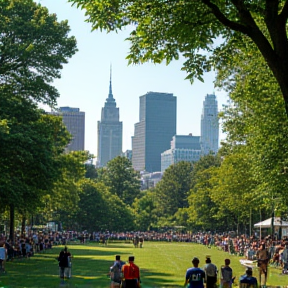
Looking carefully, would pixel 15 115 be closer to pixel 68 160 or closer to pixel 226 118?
pixel 68 160

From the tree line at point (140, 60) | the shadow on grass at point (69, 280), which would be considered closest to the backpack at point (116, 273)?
→ the shadow on grass at point (69, 280)

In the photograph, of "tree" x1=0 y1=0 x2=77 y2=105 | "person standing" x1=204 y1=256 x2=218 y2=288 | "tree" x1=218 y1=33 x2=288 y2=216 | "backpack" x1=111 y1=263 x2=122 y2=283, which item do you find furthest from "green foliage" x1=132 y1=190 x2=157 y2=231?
"person standing" x1=204 y1=256 x2=218 y2=288

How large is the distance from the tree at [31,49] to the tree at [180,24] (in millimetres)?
26441

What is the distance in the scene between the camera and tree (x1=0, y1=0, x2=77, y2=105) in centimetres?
3906

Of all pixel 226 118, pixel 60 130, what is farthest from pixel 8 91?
pixel 226 118

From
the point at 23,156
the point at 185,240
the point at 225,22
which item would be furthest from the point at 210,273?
the point at 185,240

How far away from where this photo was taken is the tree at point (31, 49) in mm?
39062

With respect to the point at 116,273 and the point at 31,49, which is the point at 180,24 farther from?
the point at 31,49

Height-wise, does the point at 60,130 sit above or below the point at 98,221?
above

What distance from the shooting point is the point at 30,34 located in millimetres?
40406

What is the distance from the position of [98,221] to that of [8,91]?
207 feet

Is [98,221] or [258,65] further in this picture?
[98,221]

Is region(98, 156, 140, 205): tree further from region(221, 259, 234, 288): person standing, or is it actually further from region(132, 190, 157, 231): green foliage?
region(221, 259, 234, 288): person standing

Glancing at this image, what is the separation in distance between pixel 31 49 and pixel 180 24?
90.8 feet
